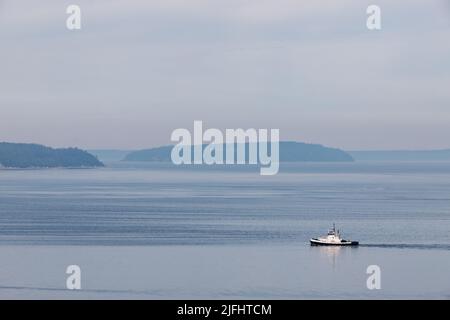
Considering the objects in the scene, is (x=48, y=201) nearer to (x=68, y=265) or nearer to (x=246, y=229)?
(x=246, y=229)

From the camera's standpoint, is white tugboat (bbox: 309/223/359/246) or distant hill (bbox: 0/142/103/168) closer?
white tugboat (bbox: 309/223/359/246)

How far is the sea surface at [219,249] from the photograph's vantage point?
105 feet

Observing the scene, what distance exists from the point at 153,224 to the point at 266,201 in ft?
86.4

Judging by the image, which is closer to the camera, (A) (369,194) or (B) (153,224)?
(B) (153,224)

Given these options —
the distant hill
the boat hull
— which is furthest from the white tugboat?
the distant hill

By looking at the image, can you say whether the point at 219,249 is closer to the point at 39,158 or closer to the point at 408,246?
the point at 408,246

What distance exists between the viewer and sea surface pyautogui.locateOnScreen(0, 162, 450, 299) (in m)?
32.1

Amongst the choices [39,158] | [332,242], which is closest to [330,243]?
[332,242]

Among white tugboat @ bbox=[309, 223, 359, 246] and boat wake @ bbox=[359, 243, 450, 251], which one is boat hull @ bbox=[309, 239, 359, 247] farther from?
boat wake @ bbox=[359, 243, 450, 251]

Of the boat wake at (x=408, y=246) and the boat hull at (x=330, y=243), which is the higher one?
the boat hull at (x=330, y=243)

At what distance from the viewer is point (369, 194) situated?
9450 centimetres

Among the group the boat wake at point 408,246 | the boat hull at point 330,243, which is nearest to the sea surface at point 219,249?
the boat wake at point 408,246

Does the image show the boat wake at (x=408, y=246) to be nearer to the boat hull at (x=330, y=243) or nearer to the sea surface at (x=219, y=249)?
the sea surface at (x=219, y=249)
